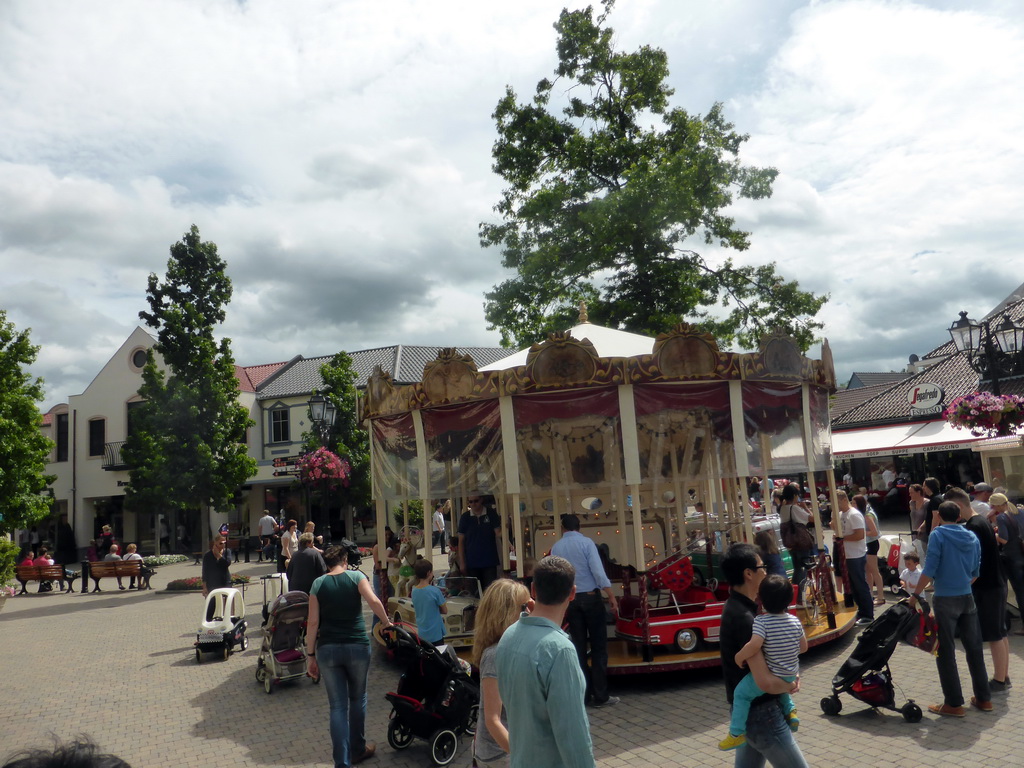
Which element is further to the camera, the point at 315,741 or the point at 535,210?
the point at 535,210

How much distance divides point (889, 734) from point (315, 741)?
4739mm

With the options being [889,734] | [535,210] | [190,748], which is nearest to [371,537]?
[535,210]

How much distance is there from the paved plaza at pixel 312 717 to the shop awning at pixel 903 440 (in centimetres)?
1469

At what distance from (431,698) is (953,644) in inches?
166

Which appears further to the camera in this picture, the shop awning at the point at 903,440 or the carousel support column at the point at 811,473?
the shop awning at the point at 903,440

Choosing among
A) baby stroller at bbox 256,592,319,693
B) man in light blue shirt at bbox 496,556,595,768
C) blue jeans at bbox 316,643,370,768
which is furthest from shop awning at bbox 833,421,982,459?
man in light blue shirt at bbox 496,556,595,768

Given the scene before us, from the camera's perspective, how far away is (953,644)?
615 cm

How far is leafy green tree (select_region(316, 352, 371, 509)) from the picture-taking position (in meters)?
28.2

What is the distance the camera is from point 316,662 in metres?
5.90

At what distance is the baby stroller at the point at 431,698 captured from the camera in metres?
6.08

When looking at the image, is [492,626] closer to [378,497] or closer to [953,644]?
[953,644]

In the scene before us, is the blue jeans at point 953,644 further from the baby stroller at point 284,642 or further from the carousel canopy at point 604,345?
the baby stroller at point 284,642

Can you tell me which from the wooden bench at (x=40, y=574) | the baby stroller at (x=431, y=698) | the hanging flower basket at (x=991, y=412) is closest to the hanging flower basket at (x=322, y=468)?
the wooden bench at (x=40, y=574)

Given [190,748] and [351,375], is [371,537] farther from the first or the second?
[190,748]
